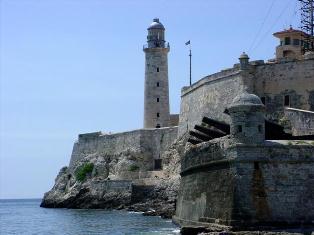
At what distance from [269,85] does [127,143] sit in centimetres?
1986

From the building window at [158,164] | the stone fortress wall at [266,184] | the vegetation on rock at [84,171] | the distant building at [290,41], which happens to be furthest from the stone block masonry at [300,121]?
the vegetation on rock at [84,171]

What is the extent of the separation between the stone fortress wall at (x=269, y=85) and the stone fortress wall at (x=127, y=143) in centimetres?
1045

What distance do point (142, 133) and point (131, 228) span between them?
21.6m

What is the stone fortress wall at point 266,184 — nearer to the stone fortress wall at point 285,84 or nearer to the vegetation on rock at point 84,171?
the stone fortress wall at point 285,84

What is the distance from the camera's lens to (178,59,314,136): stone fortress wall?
113 ft

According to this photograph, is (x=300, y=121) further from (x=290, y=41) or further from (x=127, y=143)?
(x=127, y=143)

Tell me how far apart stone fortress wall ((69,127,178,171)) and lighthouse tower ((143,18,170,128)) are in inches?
90.4

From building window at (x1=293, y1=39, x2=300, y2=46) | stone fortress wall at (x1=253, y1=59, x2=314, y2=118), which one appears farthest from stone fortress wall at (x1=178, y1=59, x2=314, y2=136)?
building window at (x1=293, y1=39, x2=300, y2=46)

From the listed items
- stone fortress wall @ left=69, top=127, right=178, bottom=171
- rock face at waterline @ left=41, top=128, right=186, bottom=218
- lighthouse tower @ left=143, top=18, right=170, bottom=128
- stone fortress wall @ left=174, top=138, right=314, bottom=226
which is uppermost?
lighthouse tower @ left=143, top=18, right=170, bottom=128

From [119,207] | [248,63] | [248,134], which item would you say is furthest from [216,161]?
[119,207]

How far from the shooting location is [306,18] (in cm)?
4297

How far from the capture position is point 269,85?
117ft

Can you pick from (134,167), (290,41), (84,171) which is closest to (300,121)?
(290,41)

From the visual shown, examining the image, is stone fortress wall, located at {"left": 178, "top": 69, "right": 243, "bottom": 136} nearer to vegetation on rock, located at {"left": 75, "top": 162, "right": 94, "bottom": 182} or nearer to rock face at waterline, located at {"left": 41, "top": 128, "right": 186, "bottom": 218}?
rock face at waterline, located at {"left": 41, "top": 128, "right": 186, "bottom": 218}
